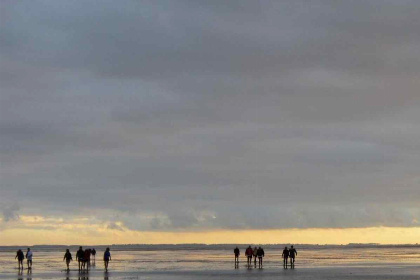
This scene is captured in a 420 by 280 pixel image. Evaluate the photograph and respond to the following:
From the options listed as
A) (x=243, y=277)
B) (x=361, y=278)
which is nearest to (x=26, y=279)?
(x=243, y=277)

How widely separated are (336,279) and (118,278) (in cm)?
1736

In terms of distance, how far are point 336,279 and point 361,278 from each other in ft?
8.82

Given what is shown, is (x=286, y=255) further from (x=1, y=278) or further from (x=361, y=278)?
(x=1, y=278)

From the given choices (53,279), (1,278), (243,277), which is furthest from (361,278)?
(1,278)

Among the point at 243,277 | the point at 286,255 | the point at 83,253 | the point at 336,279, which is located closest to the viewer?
the point at 336,279

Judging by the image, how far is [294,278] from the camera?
179 feet

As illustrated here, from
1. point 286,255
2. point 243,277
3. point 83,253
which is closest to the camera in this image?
A: point 243,277

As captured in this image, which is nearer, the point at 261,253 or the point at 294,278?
the point at 294,278

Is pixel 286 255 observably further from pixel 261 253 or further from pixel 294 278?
pixel 294 278

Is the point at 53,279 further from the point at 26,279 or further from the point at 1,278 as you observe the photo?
the point at 1,278

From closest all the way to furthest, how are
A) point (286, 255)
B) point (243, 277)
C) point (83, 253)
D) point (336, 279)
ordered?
1. point (336, 279)
2. point (243, 277)
3. point (83, 253)
4. point (286, 255)

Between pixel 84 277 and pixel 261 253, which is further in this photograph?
pixel 261 253

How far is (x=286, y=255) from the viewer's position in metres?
73.7

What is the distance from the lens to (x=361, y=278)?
180 feet
